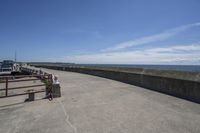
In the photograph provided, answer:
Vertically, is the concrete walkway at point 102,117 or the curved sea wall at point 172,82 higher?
the curved sea wall at point 172,82

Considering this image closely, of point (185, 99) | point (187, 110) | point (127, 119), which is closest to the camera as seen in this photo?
point (127, 119)

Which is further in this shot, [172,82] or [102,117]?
[172,82]

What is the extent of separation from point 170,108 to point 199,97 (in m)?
1.96

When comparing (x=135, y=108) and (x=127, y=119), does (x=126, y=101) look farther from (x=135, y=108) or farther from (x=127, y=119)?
(x=127, y=119)

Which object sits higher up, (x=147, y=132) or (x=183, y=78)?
(x=183, y=78)

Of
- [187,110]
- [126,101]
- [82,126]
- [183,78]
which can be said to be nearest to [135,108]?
[126,101]

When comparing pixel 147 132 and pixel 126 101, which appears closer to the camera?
pixel 147 132

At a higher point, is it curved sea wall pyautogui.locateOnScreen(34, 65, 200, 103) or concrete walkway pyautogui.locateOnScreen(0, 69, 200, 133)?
curved sea wall pyautogui.locateOnScreen(34, 65, 200, 103)

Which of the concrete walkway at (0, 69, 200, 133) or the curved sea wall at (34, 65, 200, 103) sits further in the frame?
the curved sea wall at (34, 65, 200, 103)

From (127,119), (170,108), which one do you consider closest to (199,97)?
(170,108)

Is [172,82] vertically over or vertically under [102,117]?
over

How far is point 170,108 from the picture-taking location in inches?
231

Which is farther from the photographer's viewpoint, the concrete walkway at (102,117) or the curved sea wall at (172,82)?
the curved sea wall at (172,82)

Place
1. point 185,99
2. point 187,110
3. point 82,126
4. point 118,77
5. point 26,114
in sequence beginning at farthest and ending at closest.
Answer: point 118,77 → point 185,99 → point 187,110 → point 26,114 → point 82,126
